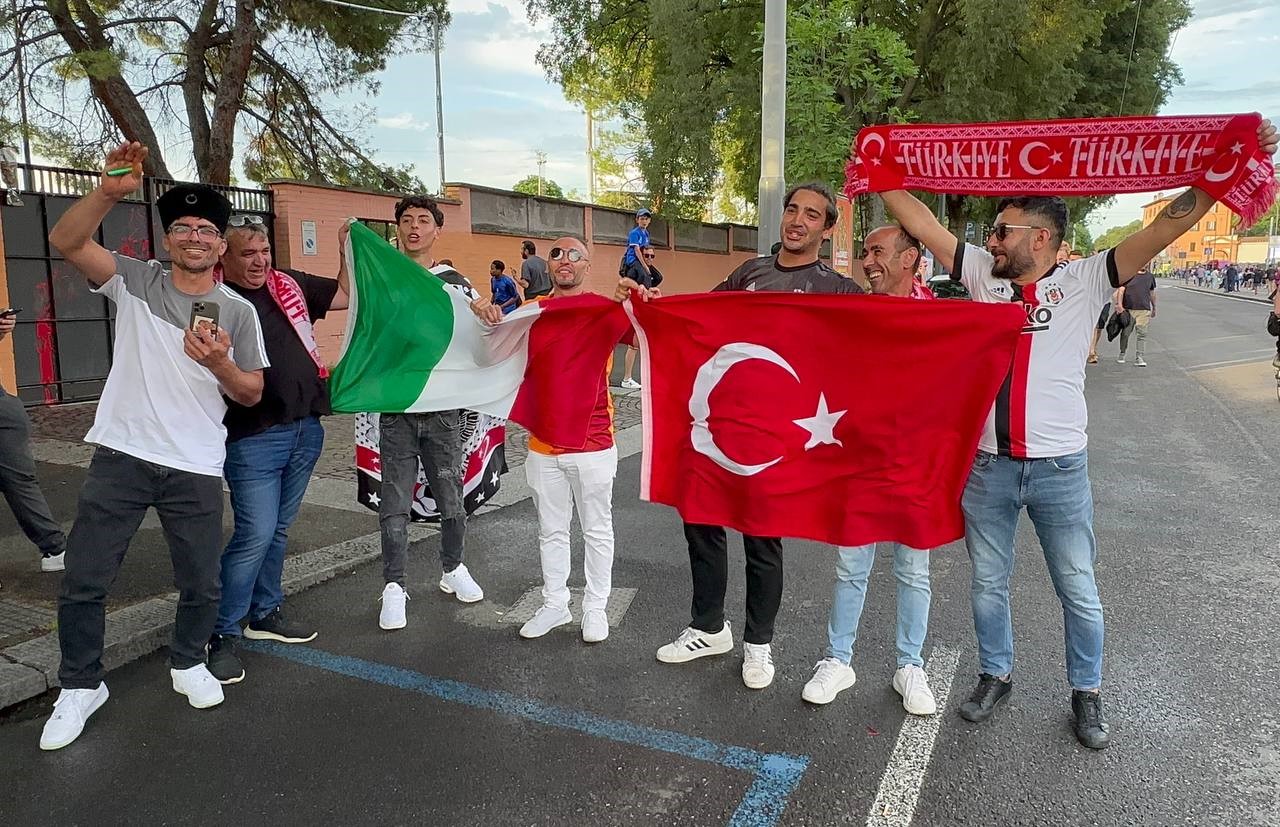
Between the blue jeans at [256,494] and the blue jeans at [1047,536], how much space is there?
2.96 metres

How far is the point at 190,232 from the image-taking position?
3.27 meters

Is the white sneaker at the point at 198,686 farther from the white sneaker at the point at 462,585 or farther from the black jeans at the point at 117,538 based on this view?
the white sneaker at the point at 462,585

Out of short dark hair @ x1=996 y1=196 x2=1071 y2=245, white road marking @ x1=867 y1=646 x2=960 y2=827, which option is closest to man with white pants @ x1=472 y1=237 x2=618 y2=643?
white road marking @ x1=867 y1=646 x2=960 y2=827

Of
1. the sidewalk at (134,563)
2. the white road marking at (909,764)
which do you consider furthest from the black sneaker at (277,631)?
the white road marking at (909,764)

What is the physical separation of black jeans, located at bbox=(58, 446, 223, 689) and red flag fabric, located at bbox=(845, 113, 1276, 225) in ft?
9.76

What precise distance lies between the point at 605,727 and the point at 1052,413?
2092 millimetres

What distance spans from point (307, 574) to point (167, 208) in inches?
94.1

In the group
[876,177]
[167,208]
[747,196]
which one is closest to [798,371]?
[876,177]

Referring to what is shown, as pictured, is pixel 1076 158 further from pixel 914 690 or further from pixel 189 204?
pixel 189 204

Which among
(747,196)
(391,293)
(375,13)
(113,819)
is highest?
(375,13)

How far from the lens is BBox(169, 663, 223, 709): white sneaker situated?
3.55 meters

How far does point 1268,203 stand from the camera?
118 inches

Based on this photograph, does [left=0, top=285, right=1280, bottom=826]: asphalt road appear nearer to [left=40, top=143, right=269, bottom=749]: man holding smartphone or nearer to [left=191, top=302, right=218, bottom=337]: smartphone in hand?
[left=40, top=143, right=269, bottom=749]: man holding smartphone

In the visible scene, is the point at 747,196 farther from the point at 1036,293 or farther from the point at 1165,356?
the point at 1036,293
